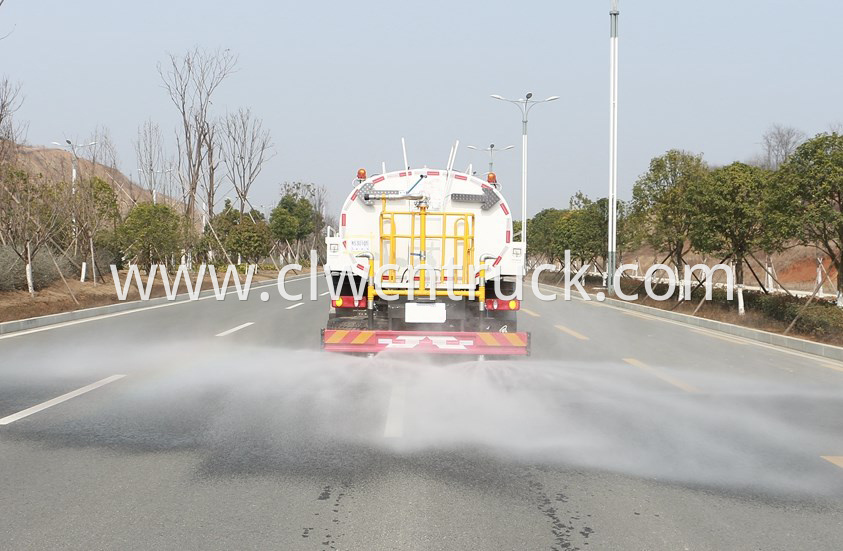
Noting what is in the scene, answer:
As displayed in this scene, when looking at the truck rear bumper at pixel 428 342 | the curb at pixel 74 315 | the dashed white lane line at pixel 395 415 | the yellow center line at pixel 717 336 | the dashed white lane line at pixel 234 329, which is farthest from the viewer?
the curb at pixel 74 315

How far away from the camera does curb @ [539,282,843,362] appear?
11202 millimetres

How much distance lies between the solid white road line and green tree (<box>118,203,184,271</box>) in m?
18.6

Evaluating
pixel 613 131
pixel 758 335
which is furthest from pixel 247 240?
pixel 758 335

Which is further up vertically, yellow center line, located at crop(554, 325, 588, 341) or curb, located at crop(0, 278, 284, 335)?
curb, located at crop(0, 278, 284, 335)

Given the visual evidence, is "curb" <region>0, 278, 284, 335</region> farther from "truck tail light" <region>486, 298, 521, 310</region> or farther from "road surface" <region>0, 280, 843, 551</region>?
"truck tail light" <region>486, 298, 521, 310</region>

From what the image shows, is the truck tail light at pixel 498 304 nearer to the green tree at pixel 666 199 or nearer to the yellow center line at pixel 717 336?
the yellow center line at pixel 717 336

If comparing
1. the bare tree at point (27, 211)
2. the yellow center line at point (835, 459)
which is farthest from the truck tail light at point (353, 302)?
the bare tree at point (27, 211)

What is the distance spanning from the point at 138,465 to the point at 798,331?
42.2 feet

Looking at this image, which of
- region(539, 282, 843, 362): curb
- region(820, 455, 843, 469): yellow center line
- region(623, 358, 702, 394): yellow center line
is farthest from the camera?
region(539, 282, 843, 362): curb

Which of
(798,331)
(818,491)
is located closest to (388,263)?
(818,491)

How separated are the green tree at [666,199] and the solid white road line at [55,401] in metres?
17.9

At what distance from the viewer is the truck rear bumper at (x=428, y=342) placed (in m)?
7.91

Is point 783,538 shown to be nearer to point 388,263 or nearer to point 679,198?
point 388,263

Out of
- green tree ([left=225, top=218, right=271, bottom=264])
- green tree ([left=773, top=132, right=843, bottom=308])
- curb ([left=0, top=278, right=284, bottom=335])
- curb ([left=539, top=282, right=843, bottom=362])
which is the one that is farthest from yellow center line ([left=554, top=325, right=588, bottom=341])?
green tree ([left=225, top=218, right=271, bottom=264])
